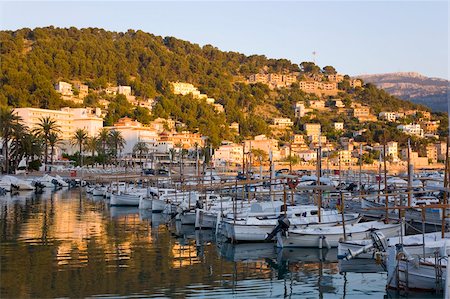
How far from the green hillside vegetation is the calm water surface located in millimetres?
74225

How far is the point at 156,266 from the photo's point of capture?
60.7 feet

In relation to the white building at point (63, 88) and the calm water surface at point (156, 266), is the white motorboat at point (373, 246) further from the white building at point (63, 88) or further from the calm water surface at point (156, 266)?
the white building at point (63, 88)

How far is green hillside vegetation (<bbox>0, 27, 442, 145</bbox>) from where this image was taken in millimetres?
114062

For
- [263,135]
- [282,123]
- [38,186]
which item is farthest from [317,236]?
[282,123]

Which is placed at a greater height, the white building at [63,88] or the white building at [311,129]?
the white building at [63,88]

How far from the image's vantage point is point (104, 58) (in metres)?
144

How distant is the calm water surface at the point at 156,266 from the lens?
1562cm

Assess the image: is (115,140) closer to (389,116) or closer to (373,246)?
(373,246)

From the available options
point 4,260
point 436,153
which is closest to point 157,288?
point 4,260

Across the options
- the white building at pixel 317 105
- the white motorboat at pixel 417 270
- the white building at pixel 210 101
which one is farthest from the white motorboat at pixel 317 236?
the white building at pixel 317 105

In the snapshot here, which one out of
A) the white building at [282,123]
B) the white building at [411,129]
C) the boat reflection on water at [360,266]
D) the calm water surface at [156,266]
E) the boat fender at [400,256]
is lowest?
the calm water surface at [156,266]

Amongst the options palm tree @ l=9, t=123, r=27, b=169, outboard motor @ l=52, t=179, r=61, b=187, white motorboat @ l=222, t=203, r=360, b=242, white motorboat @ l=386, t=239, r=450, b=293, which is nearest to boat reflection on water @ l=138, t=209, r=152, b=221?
white motorboat @ l=222, t=203, r=360, b=242

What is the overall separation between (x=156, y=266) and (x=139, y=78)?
131m

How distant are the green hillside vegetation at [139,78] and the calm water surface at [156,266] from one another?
74225 mm
